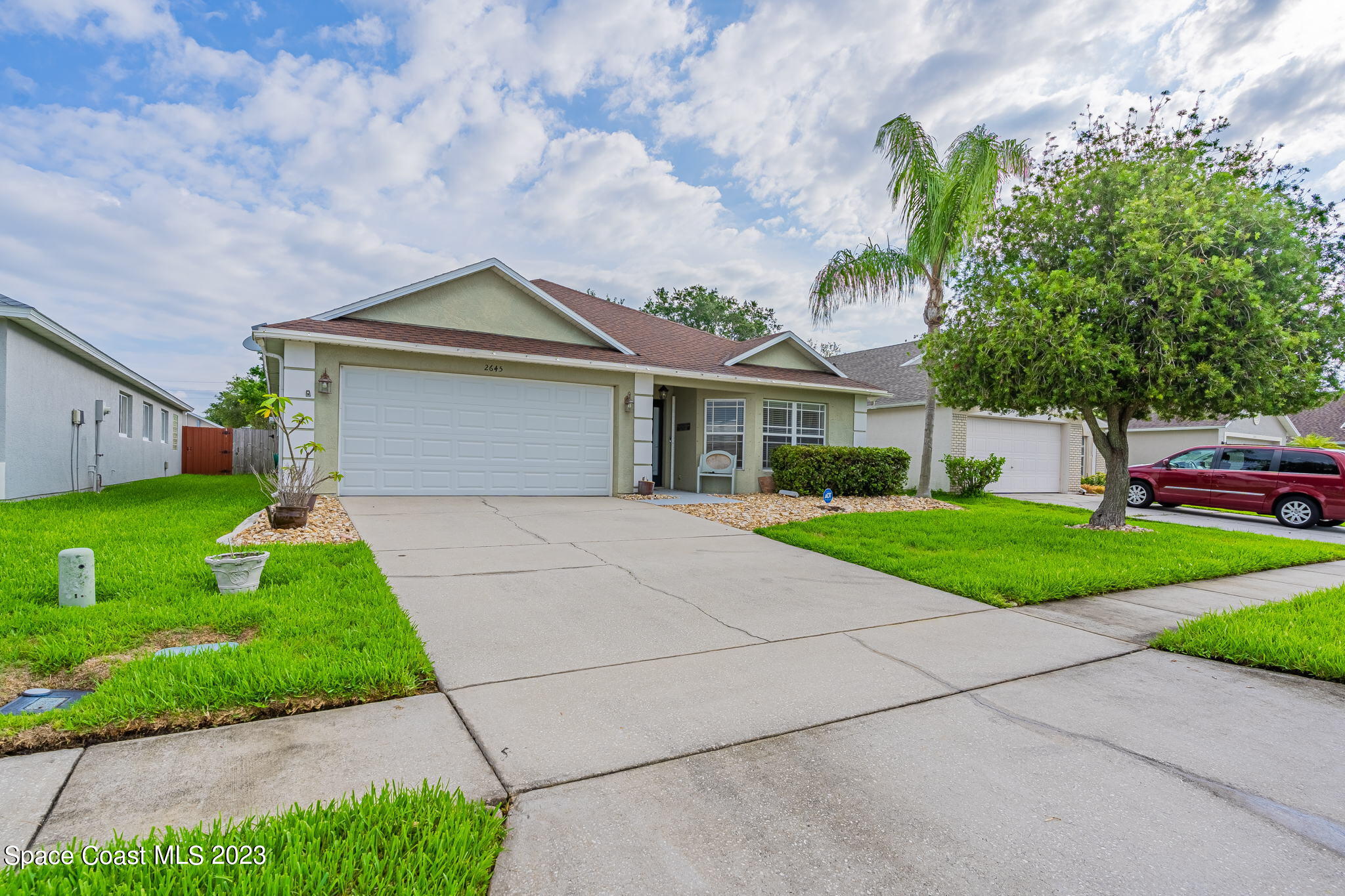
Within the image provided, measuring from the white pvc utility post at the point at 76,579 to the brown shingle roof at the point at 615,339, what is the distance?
6.22 meters

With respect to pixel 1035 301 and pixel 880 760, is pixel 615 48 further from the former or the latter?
pixel 880 760

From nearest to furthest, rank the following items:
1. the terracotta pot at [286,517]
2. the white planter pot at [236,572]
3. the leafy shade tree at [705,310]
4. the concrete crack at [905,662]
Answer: the concrete crack at [905,662] → the white planter pot at [236,572] → the terracotta pot at [286,517] → the leafy shade tree at [705,310]

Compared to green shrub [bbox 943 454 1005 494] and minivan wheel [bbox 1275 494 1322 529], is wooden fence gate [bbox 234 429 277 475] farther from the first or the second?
minivan wheel [bbox 1275 494 1322 529]

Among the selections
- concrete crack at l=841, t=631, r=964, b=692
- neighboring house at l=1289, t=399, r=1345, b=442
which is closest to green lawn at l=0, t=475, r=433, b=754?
concrete crack at l=841, t=631, r=964, b=692

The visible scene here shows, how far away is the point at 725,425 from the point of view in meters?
13.5

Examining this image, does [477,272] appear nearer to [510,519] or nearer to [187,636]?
[510,519]

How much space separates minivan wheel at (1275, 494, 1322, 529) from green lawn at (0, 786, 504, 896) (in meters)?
15.6

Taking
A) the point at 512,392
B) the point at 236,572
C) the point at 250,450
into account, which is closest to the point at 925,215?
the point at 512,392

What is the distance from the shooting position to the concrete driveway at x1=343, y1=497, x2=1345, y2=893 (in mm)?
1862

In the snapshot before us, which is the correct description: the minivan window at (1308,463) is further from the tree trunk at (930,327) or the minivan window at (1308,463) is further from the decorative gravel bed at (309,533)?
the decorative gravel bed at (309,533)

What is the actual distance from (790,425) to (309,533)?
10.0 metres

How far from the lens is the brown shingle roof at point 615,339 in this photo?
10227mm

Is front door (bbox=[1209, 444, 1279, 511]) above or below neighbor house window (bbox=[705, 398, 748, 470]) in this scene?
below

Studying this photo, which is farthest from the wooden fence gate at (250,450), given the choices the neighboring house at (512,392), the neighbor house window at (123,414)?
the neighboring house at (512,392)
